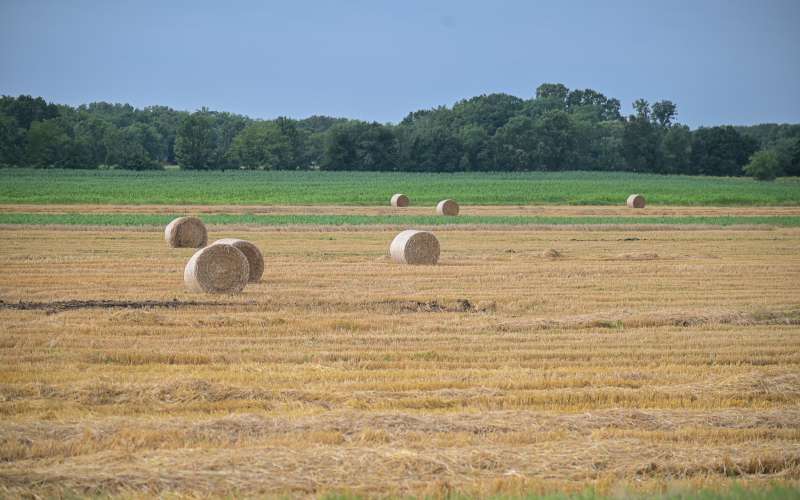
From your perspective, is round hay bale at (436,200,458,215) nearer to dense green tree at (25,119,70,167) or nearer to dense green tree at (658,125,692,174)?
dense green tree at (25,119,70,167)

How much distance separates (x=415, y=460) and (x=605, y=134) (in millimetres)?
139636

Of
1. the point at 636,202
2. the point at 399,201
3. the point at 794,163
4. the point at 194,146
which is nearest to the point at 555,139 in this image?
the point at 794,163

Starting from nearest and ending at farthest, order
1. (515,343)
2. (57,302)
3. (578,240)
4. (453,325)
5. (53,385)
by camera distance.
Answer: (53,385) < (515,343) < (453,325) < (57,302) < (578,240)

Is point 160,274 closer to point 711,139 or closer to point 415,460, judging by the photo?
point 415,460

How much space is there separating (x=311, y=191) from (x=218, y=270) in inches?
2229

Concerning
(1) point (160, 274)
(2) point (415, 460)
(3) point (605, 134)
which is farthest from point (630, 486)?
(3) point (605, 134)

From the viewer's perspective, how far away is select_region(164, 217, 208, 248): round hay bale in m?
31.1

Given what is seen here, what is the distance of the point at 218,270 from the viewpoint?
19.8 m

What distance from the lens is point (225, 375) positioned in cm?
1199

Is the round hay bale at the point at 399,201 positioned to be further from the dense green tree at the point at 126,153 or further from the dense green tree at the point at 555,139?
the dense green tree at the point at 555,139

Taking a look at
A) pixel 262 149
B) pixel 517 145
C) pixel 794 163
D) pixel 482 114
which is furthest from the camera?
pixel 482 114

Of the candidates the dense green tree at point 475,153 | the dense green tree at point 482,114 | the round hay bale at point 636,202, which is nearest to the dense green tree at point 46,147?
the dense green tree at point 475,153

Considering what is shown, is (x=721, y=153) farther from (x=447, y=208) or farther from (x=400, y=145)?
(x=447, y=208)

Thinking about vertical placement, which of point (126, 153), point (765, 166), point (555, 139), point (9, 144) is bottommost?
point (765, 166)
